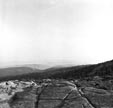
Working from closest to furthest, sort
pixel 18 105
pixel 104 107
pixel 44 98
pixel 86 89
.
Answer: pixel 104 107, pixel 18 105, pixel 44 98, pixel 86 89

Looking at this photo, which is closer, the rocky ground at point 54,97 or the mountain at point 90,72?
the rocky ground at point 54,97

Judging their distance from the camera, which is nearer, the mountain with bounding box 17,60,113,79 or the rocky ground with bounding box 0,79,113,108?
the rocky ground with bounding box 0,79,113,108

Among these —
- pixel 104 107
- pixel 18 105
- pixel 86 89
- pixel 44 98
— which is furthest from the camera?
pixel 86 89

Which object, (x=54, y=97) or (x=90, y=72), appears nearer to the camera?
(x=54, y=97)

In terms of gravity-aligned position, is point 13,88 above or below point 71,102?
above

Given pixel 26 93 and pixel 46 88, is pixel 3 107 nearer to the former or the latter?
pixel 26 93

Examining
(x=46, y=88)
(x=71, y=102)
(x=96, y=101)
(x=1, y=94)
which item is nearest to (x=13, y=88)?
(x=1, y=94)

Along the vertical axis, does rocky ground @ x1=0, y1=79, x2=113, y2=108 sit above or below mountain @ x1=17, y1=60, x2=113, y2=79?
below

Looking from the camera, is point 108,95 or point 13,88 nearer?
point 108,95
